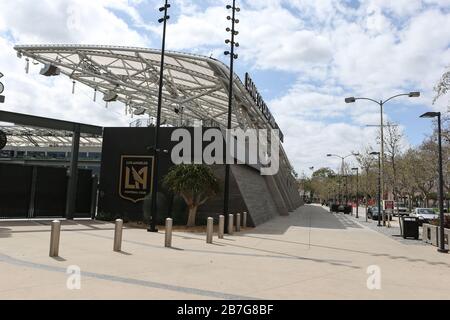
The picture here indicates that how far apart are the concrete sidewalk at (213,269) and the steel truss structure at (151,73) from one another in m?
11.7

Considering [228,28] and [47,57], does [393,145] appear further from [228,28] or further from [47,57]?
[47,57]

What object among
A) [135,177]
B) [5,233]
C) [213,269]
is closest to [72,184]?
[135,177]

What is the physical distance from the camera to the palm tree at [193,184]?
794 inches

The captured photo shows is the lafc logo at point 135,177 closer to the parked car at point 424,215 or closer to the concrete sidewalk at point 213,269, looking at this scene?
the concrete sidewalk at point 213,269

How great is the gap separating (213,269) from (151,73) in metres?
30.0

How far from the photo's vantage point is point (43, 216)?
22688 mm

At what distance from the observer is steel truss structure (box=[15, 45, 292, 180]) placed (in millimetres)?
31172

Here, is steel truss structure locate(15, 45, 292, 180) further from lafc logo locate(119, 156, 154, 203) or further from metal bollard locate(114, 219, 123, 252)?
metal bollard locate(114, 219, 123, 252)

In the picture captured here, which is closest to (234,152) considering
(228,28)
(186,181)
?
(186,181)

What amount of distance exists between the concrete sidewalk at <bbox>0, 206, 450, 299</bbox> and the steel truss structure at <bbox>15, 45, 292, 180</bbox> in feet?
38.4

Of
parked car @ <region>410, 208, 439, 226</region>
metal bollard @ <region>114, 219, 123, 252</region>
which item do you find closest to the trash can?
parked car @ <region>410, 208, 439, 226</region>

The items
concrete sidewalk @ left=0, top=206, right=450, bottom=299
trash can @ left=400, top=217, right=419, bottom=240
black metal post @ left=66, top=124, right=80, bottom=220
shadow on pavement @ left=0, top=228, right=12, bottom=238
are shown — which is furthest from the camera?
black metal post @ left=66, top=124, right=80, bottom=220

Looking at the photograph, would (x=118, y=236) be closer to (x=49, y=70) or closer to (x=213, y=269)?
(x=213, y=269)
